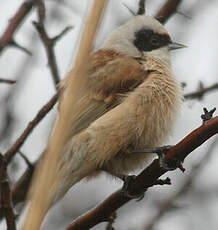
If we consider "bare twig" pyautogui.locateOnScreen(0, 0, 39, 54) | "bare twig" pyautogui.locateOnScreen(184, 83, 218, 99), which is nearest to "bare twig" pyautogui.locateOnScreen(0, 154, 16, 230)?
"bare twig" pyautogui.locateOnScreen(0, 0, 39, 54)

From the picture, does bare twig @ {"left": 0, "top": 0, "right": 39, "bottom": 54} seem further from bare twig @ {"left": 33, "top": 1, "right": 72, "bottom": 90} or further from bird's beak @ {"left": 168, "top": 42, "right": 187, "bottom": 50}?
bird's beak @ {"left": 168, "top": 42, "right": 187, "bottom": 50}

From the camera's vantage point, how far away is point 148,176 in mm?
2691

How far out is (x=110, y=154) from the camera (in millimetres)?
3609

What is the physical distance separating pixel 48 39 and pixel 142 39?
134cm

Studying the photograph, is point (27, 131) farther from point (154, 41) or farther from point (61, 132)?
point (61, 132)

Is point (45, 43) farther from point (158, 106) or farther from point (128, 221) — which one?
point (128, 221)

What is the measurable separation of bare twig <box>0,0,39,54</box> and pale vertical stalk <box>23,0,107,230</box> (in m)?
3.04

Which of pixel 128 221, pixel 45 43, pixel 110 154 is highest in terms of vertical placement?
pixel 45 43

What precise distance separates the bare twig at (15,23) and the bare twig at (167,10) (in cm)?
117

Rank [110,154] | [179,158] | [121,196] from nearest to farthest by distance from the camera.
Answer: [179,158], [121,196], [110,154]

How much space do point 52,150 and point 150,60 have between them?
3439mm

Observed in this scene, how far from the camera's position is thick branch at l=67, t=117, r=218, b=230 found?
2.18 m

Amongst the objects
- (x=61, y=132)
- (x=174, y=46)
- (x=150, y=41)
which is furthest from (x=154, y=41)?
(x=61, y=132)

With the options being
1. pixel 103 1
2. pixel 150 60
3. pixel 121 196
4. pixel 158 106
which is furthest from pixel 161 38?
pixel 103 1
